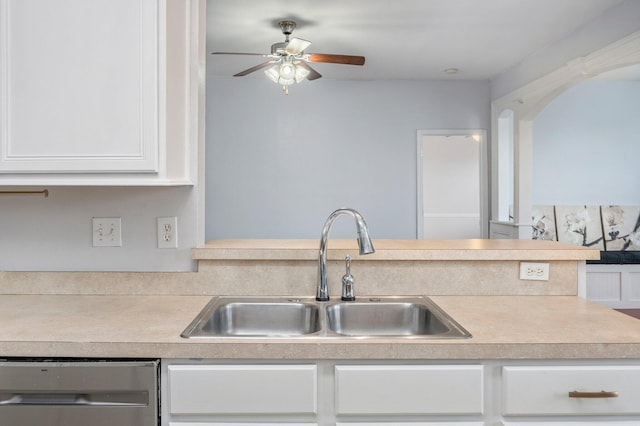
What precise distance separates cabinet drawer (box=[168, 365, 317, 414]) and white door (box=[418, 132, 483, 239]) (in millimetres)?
4487

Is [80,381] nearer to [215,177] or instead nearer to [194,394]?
[194,394]

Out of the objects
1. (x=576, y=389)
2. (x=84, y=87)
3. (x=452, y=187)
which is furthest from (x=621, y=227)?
(x=84, y=87)

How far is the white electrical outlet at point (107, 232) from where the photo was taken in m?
1.74

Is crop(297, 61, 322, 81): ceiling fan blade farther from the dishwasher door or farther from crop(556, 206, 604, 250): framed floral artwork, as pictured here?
crop(556, 206, 604, 250): framed floral artwork

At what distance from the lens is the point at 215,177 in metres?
5.39

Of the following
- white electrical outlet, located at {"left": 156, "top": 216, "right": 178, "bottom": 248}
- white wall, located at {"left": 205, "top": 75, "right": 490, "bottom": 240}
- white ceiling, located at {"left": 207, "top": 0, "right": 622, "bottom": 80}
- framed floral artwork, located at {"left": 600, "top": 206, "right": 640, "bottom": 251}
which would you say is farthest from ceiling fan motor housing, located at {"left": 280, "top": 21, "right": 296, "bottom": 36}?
framed floral artwork, located at {"left": 600, "top": 206, "right": 640, "bottom": 251}

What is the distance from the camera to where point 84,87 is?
4.72ft

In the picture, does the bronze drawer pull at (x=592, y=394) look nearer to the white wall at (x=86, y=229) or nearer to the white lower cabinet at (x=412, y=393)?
the white lower cabinet at (x=412, y=393)

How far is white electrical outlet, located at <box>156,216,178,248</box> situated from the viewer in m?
1.73

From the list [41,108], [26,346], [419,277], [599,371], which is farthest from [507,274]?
[41,108]

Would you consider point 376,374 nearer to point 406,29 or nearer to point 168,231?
point 168,231

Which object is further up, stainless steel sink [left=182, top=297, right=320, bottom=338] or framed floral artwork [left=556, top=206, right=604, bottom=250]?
framed floral artwork [left=556, top=206, right=604, bottom=250]

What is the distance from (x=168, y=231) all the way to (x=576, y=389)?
54.8 inches

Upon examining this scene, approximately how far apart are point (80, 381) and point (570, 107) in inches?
234
